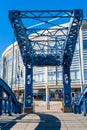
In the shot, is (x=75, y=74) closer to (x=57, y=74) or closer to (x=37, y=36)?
(x=57, y=74)

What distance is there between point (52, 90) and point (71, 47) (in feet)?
121

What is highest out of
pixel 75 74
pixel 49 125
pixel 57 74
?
pixel 57 74

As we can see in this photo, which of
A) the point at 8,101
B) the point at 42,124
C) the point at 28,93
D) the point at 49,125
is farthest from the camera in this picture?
the point at 28,93

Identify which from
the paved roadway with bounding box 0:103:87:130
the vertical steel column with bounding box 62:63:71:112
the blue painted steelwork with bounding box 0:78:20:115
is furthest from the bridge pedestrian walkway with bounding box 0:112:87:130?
the vertical steel column with bounding box 62:63:71:112

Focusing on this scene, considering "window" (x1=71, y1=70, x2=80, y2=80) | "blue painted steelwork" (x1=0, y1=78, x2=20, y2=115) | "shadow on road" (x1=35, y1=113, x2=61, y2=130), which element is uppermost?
"window" (x1=71, y1=70, x2=80, y2=80)

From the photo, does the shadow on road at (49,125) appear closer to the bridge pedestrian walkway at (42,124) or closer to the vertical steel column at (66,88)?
the bridge pedestrian walkway at (42,124)

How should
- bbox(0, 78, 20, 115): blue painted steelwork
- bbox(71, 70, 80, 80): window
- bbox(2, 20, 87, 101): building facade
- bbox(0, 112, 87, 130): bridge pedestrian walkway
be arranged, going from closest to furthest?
bbox(0, 112, 87, 130): bridge pedestrian walkway
bbox(0, 78, 20, 115): blue painted steelwork
bbox(2, 20, 87, 101): building facade
bbox(71, 70, 80, 80): window

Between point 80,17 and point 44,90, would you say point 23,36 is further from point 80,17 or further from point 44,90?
point 44,90

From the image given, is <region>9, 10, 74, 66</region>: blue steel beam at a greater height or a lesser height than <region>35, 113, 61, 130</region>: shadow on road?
greater

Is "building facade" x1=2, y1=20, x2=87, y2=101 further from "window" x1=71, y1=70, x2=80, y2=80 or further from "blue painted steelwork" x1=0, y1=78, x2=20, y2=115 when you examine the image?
"blue painted steelwork" x1=0, y1=78, x2=20, y2=115

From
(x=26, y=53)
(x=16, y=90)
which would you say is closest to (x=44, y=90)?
(x=16, y=90)

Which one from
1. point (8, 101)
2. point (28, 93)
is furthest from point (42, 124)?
point (28, 93)

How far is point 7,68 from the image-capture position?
266 ft

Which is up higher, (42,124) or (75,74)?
(75,74)
